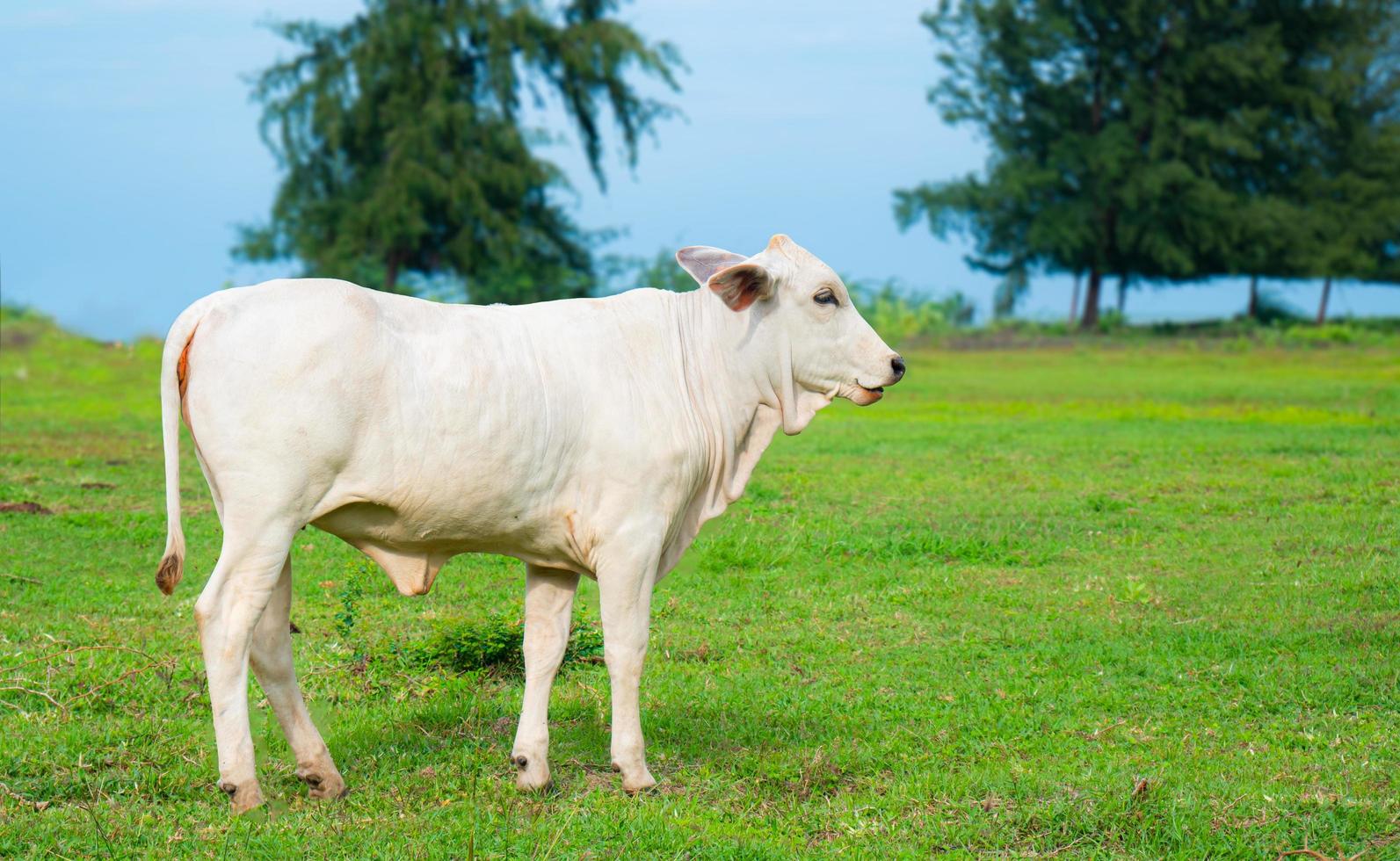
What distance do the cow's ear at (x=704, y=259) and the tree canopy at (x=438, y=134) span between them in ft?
93.4

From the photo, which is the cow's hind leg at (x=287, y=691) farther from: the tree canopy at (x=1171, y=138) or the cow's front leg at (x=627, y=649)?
the tree canopy at (x=1171, y=138)

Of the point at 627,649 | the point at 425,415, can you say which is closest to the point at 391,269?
the point at 627,649

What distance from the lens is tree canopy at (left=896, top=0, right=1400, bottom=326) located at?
3944 cm

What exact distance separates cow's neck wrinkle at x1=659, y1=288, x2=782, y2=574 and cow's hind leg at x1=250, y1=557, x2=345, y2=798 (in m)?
1.36

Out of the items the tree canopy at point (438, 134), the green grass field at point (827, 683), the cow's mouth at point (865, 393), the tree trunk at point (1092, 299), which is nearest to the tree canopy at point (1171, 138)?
the tree trunk at point (1092, 299)

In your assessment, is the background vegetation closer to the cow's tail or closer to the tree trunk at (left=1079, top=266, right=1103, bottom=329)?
the tree trunk at (left=1079, top=266, right=1103, bottom=329)

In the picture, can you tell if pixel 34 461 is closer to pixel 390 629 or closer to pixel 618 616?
pixel 390 629

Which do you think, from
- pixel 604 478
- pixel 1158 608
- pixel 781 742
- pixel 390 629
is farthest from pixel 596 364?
pixel 1158 608

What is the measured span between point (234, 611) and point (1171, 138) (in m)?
39.6

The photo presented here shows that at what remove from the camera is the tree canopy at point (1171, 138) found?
39.4 meters

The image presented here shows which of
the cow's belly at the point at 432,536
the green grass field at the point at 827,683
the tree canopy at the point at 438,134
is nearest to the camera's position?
the cow's belly at the point at 432,536

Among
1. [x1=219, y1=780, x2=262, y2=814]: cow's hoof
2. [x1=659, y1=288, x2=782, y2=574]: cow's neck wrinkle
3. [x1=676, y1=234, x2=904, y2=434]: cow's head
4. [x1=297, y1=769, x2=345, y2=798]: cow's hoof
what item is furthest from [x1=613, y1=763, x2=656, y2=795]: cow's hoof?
[x1=676, y1=234, x2=904, y2=434]: cow's head

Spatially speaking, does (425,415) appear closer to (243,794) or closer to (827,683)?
(243,794)

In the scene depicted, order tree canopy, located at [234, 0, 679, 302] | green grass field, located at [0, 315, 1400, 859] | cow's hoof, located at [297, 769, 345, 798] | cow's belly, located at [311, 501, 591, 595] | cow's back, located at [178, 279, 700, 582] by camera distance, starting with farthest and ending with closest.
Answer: tree canopy, located at [234, 0, 679, 302] < cow's hoof, located at [297, 769, 345, 798] < green grass field, located at [0, 315, 1400, 859] < cow's belly, located at [311, 501, 591, 595] < cow's back, located at [178, 279, 700, 582]
